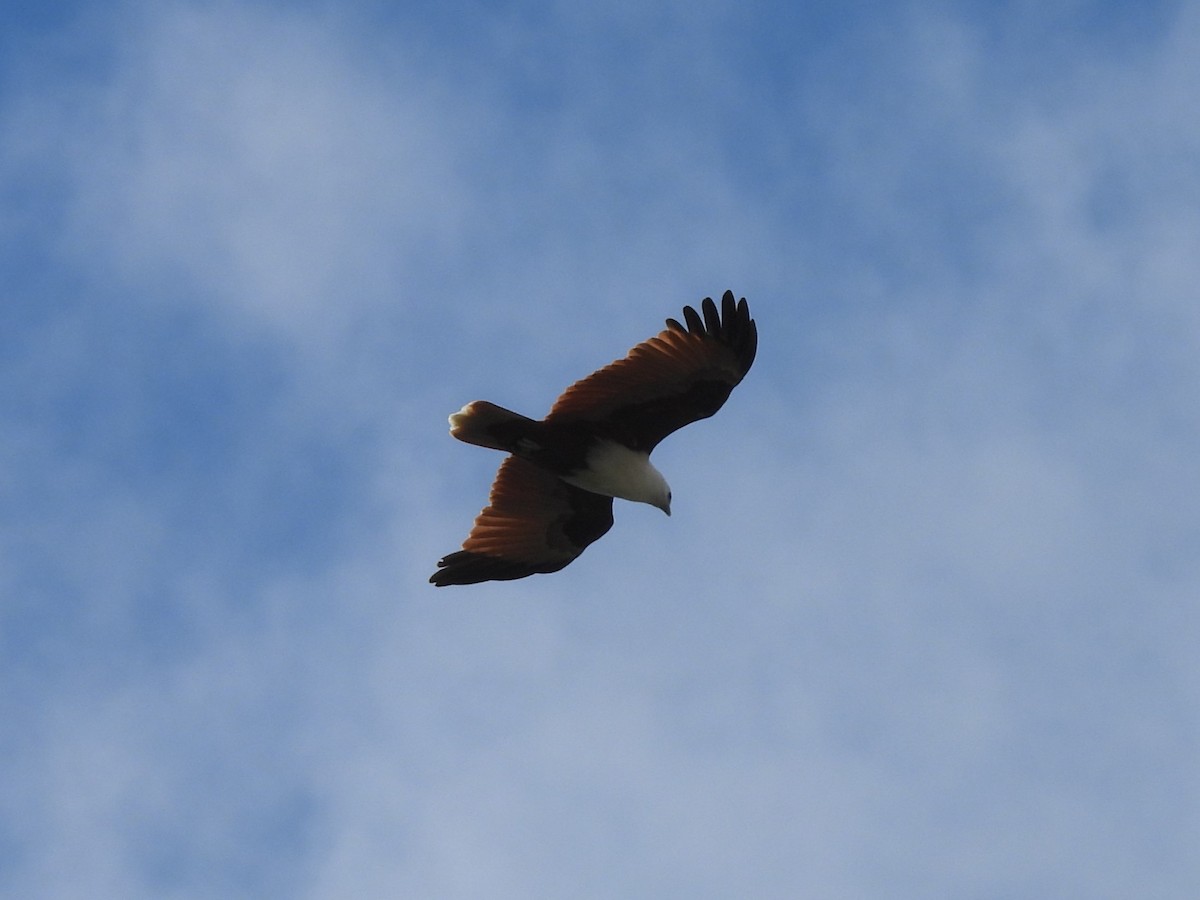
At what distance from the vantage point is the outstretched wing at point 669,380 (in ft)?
50.4

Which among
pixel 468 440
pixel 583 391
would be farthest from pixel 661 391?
pixel 468 440

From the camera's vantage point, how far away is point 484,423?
15805mm

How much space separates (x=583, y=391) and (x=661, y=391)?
74cm

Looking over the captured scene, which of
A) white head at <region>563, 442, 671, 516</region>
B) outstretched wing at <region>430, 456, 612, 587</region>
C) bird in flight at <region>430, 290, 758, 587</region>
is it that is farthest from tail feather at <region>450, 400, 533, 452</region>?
outstretched wing at <region>430, 456, 612, 587</region>

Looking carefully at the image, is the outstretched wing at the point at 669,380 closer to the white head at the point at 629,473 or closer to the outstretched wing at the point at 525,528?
the white head at the point at 629,473

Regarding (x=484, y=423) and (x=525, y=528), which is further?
(x=525, y=528)

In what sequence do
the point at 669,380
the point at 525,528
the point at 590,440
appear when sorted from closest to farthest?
1. the point at 669,380
2. the point at 590,440
3. the point at 525,528

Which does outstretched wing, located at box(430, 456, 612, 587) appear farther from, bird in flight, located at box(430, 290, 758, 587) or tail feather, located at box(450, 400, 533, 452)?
tail feather, located at box(450, 400, 533, 452)

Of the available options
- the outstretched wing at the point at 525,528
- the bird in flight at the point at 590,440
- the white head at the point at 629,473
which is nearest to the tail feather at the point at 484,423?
the bird in flight at the point at 590,440

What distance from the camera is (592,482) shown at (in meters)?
16.4

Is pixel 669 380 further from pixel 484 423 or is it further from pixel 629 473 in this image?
pixel 484 423

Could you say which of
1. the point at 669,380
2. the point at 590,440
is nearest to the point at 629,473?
the point at 590,440

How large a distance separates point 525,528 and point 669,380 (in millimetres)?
2654

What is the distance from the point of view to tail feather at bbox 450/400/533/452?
15703 millimetres
